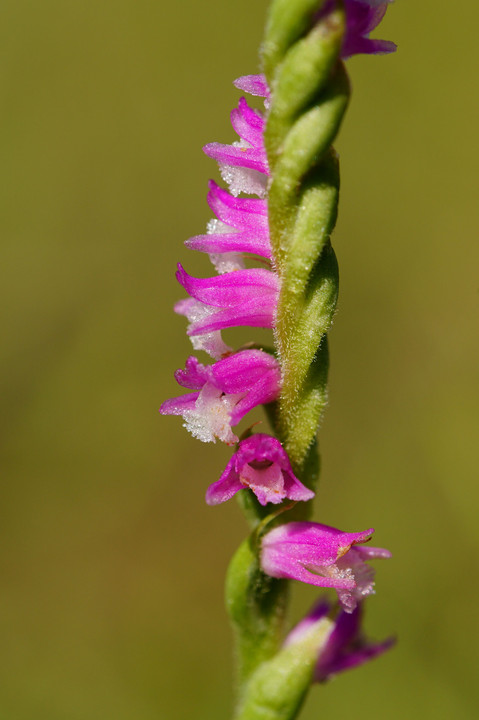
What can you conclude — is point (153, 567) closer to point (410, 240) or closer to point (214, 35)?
point (410, 240)

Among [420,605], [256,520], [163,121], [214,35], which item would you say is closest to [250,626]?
[256,520]

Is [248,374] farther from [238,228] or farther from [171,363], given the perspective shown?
[171,363]

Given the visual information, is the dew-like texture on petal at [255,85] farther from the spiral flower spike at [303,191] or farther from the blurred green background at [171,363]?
the blurred green background at [171,363]

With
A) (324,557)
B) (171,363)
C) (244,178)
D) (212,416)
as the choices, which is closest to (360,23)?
(244,178)

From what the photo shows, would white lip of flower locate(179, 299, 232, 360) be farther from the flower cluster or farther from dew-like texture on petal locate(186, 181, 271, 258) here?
dew-like texture on petal locate(186, 181, 271, 258)

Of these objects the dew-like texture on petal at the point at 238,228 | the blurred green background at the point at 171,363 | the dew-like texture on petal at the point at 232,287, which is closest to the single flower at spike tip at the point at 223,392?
the dew-like texture on petal at the point at 232,287

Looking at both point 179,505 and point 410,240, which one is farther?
point 410,240
